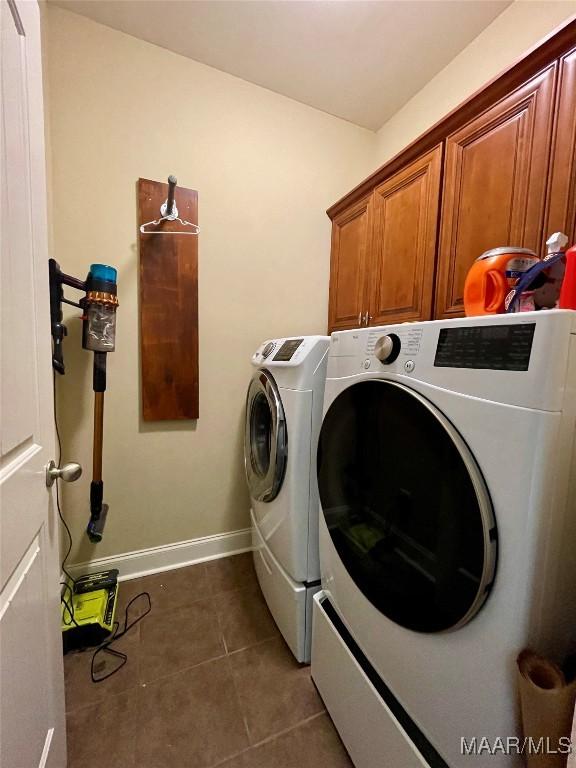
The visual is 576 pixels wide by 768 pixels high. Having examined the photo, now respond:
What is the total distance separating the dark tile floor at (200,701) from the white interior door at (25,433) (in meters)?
0.22

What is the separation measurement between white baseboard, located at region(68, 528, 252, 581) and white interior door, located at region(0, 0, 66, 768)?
0.82m

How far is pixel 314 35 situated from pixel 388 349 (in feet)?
5.41

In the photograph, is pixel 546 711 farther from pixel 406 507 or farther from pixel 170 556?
pixel 170 556

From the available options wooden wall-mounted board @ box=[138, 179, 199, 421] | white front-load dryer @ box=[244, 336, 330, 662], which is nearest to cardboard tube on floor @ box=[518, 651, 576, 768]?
white front-load dryer @ box=[244, 336, 330, 662]

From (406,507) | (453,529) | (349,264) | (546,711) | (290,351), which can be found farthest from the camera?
(349,264)

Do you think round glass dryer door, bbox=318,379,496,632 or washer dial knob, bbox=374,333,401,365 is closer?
round glass dryer door, bbox=318,379,496,632

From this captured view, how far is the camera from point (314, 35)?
1349 millimetres

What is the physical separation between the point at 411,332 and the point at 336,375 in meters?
0.27

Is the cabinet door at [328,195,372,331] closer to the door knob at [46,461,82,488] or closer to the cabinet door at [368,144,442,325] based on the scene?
the cabinet door at [368,144,442,325]

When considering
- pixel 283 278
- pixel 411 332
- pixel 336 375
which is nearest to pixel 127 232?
pixel 283 278

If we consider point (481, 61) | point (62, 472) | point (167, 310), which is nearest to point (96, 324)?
point (167, 310)

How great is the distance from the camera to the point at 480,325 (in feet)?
1.76

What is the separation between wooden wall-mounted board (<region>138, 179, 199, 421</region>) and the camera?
144 cm

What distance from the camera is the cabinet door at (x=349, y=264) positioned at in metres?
1.61
